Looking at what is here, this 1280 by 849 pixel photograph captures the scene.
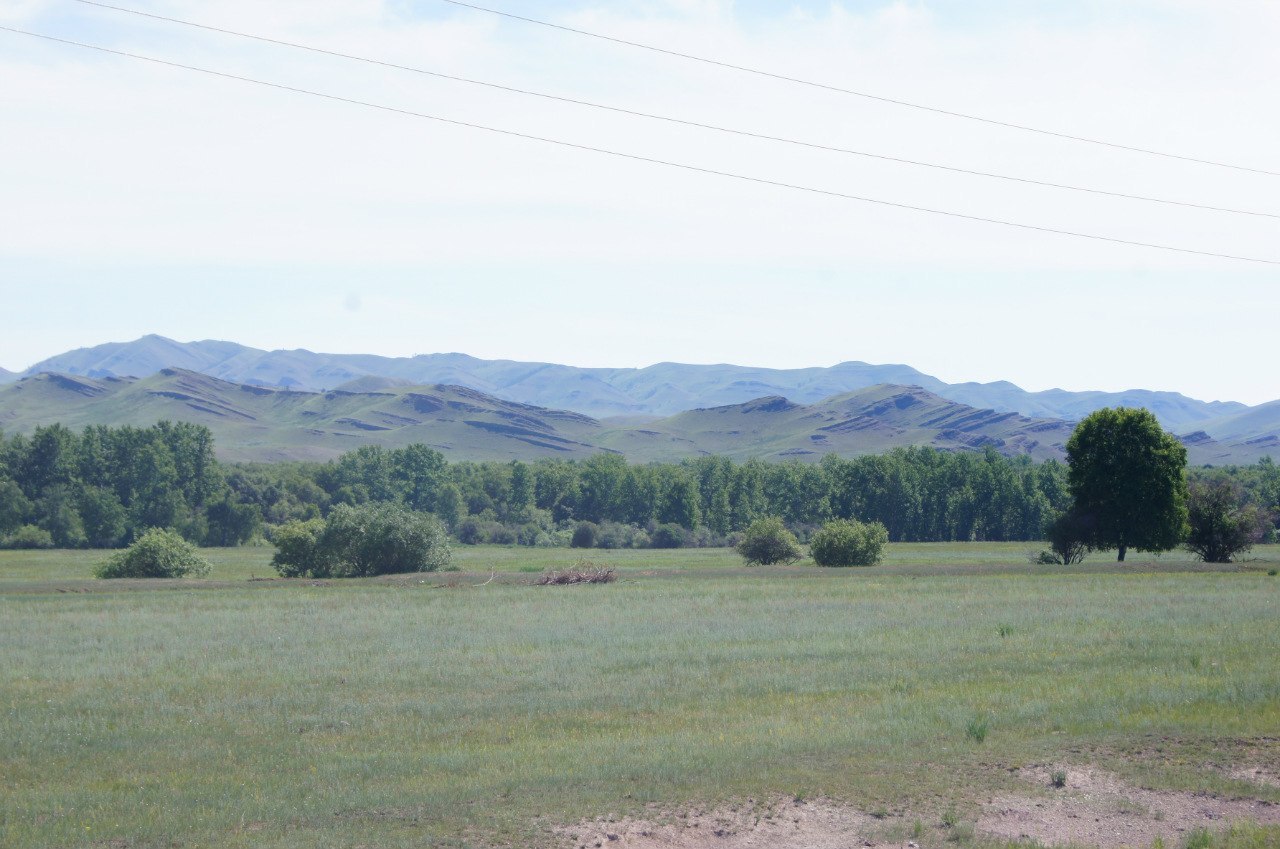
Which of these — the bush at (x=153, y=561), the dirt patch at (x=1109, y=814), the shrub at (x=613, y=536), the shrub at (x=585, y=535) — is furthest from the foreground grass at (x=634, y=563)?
the dirt patch at (x=1109, y=814)

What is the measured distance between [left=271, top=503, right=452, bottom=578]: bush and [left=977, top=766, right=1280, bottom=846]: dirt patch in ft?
159

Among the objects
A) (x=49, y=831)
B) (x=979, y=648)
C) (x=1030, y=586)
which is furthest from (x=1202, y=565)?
(x=49, y=831)

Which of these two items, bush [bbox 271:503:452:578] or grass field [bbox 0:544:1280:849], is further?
bush [bbox 271:503:452:578]

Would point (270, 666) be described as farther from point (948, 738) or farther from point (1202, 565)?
point (1202, 565)

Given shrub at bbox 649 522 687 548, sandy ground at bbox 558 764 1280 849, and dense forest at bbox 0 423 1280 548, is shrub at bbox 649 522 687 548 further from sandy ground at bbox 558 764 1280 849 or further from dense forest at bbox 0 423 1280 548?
sandy ground at bbox 558 764 1280 849

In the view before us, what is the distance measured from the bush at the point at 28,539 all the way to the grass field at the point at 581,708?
86.4m

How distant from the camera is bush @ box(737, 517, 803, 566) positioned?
71500 mm

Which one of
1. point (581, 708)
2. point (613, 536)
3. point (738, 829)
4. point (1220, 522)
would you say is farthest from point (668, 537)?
point (738, 829)

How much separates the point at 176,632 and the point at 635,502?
120 m

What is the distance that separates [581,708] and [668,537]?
4354 inches

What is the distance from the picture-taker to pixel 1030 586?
45.3 meters

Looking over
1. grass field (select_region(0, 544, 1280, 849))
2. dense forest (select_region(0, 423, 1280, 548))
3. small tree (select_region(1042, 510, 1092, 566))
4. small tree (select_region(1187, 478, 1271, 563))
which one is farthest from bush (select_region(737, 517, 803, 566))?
dense forest (select_region(0, 423, 1280, 548))

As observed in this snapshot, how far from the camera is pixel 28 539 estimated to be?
115 m

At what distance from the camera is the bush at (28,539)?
4503 inches
